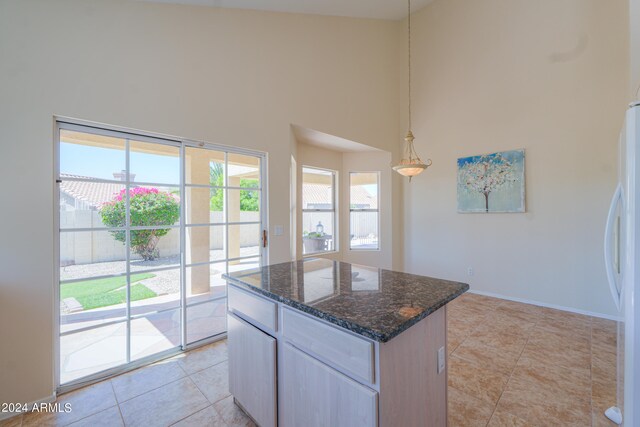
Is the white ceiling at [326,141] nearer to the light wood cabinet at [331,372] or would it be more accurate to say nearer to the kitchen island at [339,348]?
the kitchen island at [339,348]

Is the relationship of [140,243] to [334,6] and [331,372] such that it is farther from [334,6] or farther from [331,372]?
A: [334,6]

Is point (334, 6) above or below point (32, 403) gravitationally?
above

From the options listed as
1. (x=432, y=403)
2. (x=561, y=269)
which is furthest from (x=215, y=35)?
(x=561, y=269)

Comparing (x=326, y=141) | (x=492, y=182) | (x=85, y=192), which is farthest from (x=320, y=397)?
(x=492, y=182)

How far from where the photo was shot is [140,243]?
7.72ft

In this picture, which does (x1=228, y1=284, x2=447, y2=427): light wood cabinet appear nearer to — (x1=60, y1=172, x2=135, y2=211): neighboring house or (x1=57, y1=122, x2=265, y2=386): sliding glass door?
(x1=57, y1=122, x2=265, y2=386): sliding glass door

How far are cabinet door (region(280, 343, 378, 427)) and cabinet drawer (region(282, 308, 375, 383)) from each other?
46mm

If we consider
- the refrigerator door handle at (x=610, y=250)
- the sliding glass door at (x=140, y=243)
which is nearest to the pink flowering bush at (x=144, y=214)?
the sliding glass door at (x=140, y=243)

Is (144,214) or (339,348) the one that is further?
(144,214)

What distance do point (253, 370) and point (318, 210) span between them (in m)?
3.58

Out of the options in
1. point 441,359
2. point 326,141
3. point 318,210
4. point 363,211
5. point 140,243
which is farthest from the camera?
point 363,211

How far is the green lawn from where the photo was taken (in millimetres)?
2053

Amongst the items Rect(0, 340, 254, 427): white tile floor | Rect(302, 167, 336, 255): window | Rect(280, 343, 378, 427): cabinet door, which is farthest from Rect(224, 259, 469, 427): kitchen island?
Rect(302, 167, 336, 255): window

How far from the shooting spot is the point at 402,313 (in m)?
1.09
